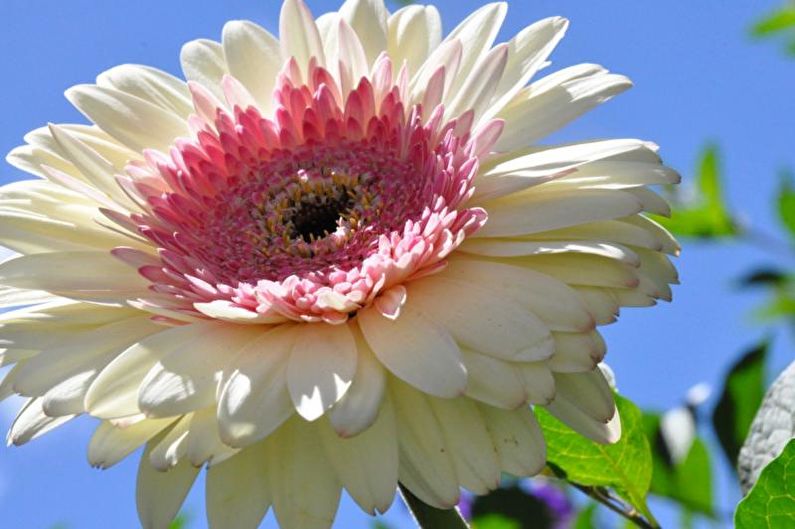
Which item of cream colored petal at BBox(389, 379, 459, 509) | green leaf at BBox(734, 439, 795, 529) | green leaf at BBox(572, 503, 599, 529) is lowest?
green leaf at BBox(572, 503, 599, 529)

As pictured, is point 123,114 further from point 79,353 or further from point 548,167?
point 548,167

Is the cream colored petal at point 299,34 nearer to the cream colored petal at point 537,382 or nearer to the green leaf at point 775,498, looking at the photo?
the cream colored petal at point 537,382

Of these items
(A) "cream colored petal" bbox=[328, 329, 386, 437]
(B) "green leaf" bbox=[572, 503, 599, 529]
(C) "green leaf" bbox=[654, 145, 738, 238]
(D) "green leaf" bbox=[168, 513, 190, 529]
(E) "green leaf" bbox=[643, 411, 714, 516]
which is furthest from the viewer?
(C) "green leaf" bbox=[654, 145, 738, 238]

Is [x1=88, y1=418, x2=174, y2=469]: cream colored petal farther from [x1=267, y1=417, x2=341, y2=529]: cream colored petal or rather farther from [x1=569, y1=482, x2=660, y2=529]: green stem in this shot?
[x1=569, y1=482, x2=660, y2=529]: green stem

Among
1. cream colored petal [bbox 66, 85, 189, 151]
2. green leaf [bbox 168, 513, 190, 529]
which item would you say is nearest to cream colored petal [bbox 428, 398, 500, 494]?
cream colored petal [bbox 66, 85, 189, 151]

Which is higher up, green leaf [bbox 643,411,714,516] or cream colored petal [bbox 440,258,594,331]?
cream colored petal [bbox 440,258,594,331]

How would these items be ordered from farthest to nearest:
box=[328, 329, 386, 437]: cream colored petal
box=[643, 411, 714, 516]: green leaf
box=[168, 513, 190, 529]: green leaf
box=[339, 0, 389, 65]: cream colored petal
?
box=[168, 513, 190, 529]: green leaf < box=[643, 411, 714, 516]: green leaf < box=[339, 0, 389, 65]: cream colored petal < box=[328, 329, 386, 437]: cream colored petal

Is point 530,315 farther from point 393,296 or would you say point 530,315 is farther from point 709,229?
point 709,229
